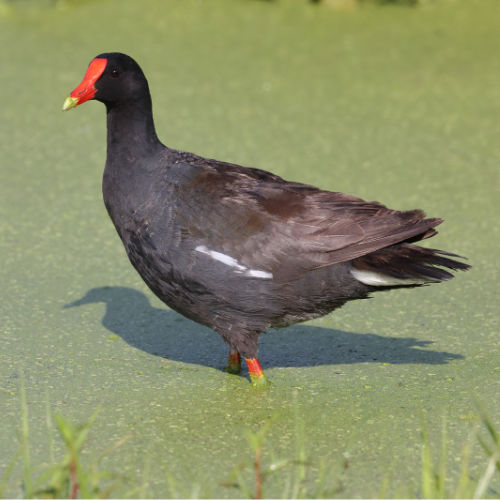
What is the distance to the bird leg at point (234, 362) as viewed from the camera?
2855 millimetres

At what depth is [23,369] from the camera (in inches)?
109

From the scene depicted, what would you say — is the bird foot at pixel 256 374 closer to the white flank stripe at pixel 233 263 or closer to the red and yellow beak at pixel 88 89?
the white flank stripe at pixel 233 263

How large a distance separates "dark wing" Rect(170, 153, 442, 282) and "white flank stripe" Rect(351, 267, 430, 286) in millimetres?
74

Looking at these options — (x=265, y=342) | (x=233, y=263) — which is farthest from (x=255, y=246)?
(x=265, y=342)

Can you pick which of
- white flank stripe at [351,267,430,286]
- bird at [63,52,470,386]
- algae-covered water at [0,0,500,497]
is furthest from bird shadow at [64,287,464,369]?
white flank stripe at [351,267,430,286]

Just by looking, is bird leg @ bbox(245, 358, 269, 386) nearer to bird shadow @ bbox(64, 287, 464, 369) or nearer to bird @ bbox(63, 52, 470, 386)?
bird @ bbox(63, 52, 470, 386)

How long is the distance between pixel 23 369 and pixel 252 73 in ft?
8.75

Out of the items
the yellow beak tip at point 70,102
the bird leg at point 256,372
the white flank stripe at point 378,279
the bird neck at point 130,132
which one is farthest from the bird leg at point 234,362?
the yellow beak tip at point 70,102

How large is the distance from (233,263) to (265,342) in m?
0.61

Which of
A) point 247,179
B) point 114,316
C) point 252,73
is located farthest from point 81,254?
point 252,73

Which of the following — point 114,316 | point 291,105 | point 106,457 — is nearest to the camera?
point 106,457

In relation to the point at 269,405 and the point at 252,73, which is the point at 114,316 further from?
the point at 252,73

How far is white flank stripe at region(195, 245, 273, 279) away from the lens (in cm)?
257

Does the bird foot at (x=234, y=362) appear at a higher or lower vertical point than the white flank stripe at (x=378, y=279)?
lower
